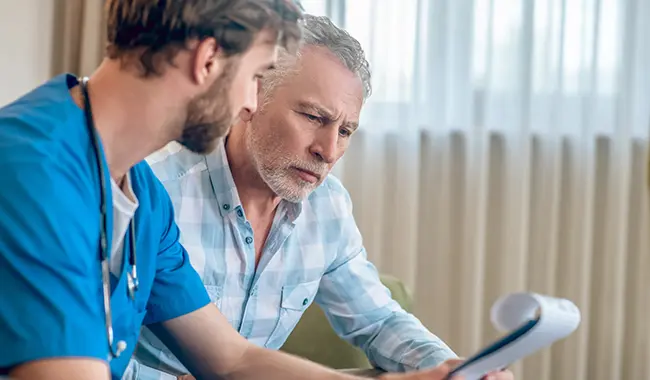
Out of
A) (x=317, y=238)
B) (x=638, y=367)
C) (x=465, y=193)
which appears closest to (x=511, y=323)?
(x=317, y=238)

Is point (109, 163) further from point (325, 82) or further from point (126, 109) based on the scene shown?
point (325, 82)

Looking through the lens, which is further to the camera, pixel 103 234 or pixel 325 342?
pixel 325 342

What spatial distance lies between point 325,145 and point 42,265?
0.72m

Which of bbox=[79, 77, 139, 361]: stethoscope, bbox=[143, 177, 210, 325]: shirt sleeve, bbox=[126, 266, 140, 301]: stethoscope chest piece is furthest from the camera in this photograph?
bbox=[143, 177, 210, 325]: shirt sleeve

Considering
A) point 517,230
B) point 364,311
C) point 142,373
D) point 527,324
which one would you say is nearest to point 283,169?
point 364,311

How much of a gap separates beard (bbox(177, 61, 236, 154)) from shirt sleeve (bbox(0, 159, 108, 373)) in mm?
155

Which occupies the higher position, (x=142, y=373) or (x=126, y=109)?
(x=126, y=109)

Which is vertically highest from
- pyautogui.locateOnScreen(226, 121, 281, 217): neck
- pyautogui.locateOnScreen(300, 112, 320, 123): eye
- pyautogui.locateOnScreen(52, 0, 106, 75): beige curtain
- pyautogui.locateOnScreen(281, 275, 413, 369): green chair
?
pyautogui.locateOnScreen(52, 0, 106, 75): beige curtain

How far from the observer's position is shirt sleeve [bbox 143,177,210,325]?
1.12 m

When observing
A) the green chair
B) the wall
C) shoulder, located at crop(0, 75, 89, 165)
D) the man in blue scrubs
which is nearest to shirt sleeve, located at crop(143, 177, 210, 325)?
the man in blue scrubs

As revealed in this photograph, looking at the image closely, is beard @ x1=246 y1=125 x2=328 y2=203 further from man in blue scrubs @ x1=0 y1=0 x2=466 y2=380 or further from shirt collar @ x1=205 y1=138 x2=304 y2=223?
man in blue scrubs @ x1=0 y1=0 x2=466 y2=380

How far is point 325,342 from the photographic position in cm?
171

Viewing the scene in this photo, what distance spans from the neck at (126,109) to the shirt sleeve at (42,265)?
3.4 inches

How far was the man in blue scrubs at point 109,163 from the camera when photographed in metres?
0.74
